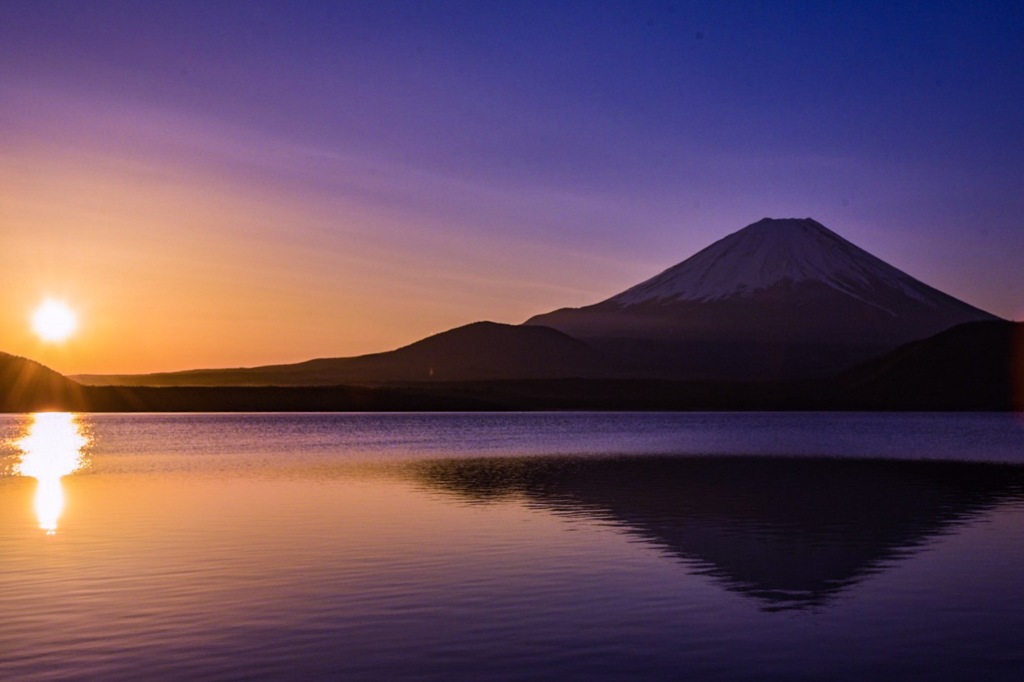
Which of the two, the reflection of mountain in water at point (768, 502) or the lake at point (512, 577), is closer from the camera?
the lake at point (512, 577)

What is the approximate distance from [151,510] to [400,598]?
61.5 feet

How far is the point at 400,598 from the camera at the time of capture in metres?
19.7

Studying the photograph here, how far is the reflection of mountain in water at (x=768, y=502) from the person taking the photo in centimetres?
2397

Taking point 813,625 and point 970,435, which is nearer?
point 813,625

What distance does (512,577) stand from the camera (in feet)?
72.0

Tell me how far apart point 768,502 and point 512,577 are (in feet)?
61.5

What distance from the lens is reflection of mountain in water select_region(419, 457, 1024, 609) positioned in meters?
24.0

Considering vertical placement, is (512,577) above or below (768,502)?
below

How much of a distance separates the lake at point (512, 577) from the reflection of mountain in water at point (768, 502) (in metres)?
0.14

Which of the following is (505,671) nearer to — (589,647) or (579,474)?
(589,647)

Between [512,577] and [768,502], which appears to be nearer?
[512,577]

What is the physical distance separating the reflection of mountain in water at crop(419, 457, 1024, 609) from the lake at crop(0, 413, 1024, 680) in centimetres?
14

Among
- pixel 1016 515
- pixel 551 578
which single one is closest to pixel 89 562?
pixel 551 578

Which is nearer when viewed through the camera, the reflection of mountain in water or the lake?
the lake
